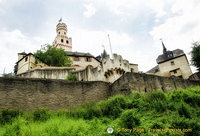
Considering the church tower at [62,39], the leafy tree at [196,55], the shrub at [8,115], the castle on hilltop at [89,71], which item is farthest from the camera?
Result: the church tower at [62,39]

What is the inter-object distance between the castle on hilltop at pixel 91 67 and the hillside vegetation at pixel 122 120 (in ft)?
31.3

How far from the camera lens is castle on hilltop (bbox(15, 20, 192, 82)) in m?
19.3

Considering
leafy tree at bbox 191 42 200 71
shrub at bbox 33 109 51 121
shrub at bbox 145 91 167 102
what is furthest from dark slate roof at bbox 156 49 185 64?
shrub at bbox 33 109 51 121

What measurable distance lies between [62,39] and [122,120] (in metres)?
49.0

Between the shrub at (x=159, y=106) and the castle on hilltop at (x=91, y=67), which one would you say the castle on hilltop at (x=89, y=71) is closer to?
the castle on hilltop at (x=91, y=67)

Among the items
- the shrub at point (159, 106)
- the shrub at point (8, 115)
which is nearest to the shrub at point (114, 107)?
the shrub at point (159, 106)

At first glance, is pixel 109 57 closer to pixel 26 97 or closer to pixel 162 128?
pixel 26 97

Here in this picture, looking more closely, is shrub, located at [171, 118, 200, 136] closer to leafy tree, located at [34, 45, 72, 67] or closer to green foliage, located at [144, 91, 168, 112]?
green foliage, located at [144, 91, 168, 112]

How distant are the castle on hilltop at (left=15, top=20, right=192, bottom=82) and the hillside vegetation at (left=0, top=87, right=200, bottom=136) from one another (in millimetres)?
9548

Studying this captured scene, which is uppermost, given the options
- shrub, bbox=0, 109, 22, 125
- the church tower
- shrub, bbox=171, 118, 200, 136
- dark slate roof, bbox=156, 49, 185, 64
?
the church tower

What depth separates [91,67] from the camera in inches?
912

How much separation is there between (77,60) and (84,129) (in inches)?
1282

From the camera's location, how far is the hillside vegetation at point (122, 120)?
6004 millimetres

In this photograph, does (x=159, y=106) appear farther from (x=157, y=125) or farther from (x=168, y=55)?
(x=168, y=55)
